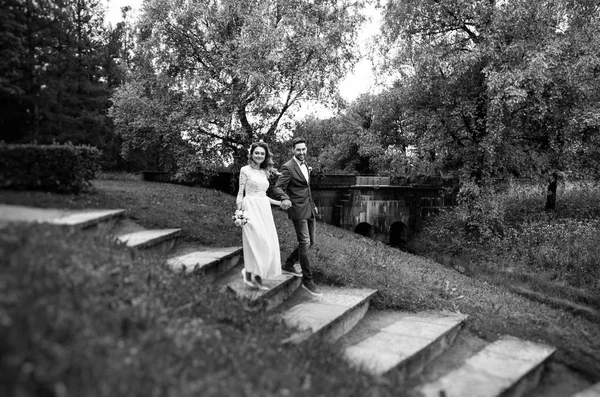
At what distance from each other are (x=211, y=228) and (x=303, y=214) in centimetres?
282

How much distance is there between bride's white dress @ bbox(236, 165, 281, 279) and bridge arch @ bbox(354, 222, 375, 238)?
1223 centimetres

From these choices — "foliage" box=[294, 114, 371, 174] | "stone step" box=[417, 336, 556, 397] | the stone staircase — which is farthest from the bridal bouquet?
"foliage" box=[294, 114, 371, 174]

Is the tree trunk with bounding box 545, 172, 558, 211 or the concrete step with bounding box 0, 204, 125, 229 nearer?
the concrete step with bounding box 0, 204, 125, 229

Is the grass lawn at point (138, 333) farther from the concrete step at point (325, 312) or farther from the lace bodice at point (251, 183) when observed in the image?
the lace bodice at point (251, 183)

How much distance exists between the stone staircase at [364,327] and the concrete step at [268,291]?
0.01m

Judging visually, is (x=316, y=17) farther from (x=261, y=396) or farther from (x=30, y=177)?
(x=261, y=396)

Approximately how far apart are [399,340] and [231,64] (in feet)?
36.5

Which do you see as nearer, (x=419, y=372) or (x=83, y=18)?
(x=419, y=372)

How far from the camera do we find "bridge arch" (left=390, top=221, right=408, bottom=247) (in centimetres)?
1953

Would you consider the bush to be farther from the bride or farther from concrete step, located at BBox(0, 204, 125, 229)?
the bride

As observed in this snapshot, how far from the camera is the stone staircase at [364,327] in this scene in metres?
4.65

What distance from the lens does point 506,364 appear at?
5168 mm

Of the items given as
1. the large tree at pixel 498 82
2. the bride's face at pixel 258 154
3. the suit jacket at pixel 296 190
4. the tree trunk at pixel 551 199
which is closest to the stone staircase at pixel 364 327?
the suit jacket at pixel 296 190

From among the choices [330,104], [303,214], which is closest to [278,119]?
[330,104]
